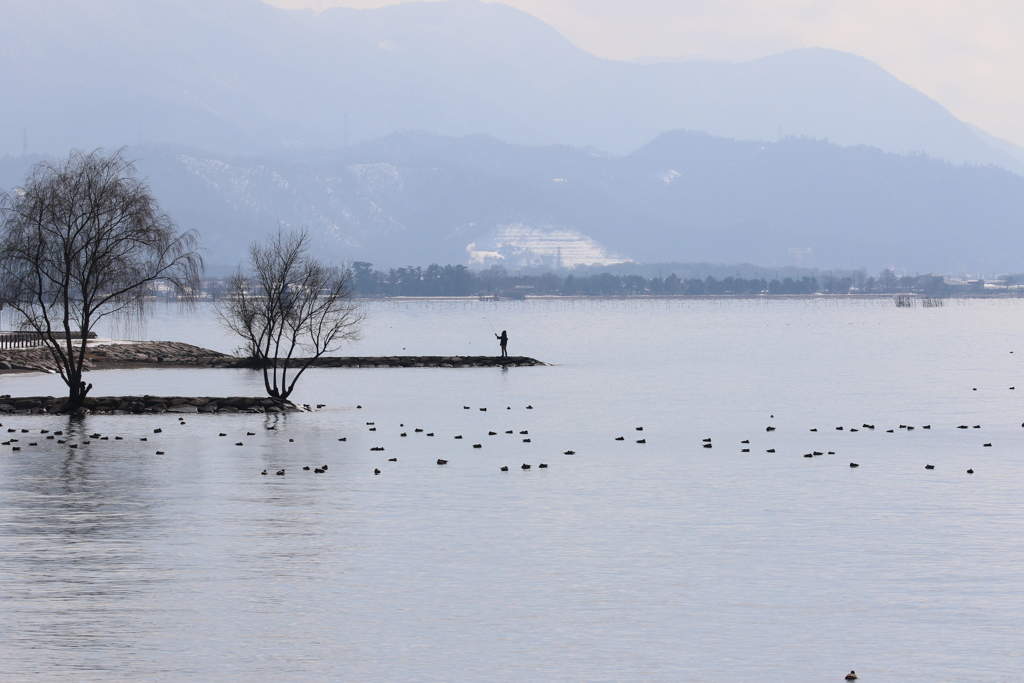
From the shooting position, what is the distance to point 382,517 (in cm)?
2981

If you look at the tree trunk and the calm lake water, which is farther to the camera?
the tree trunk

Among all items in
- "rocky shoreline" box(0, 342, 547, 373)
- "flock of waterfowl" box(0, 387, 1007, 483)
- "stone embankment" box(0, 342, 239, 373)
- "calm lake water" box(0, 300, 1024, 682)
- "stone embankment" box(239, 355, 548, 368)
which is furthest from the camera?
"stone embankment" box(239, 355, 548, 368)

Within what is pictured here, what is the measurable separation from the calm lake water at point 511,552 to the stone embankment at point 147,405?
7.37 ft

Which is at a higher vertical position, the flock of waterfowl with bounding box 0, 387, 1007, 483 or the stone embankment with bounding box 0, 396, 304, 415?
the stone embankment with bounding box 0, 396, 304, 415

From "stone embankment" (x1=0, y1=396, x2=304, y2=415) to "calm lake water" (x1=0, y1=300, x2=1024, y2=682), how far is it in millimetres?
2246

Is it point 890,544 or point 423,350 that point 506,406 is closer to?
point 890,544

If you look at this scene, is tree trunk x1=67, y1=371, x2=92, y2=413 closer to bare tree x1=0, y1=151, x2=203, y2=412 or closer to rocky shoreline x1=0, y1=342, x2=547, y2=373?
bare tree x1=0, y1=151, x2=203, y2=412

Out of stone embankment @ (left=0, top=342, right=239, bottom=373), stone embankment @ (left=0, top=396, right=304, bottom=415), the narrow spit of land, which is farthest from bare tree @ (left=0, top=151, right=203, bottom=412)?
stone embankment @ (left=0, top=342, right=239, bottom=373)

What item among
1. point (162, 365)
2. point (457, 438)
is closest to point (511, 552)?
point (457, 438)

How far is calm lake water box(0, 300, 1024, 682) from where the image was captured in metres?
18.2

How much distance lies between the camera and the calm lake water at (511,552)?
18250 mm

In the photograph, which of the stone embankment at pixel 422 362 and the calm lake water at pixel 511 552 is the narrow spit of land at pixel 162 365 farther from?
the calm lake water at pixel 511 552

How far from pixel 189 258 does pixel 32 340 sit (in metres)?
42.6

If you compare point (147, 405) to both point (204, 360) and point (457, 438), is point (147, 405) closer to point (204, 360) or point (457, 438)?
point (457, 438)
